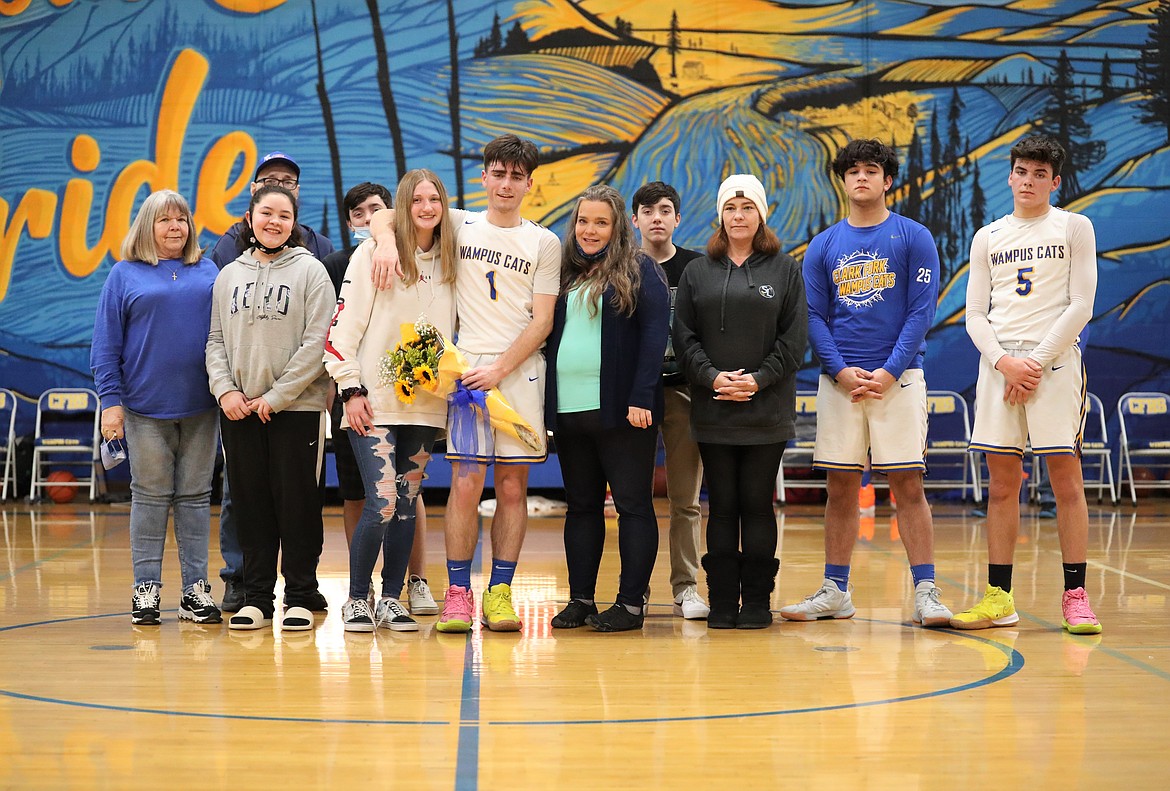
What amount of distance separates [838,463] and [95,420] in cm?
753

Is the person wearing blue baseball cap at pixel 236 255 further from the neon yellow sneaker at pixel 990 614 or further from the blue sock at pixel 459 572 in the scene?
the neon yellow sneaker at pixel 990 614

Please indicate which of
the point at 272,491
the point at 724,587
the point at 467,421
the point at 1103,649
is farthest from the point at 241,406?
the point at 1103,649

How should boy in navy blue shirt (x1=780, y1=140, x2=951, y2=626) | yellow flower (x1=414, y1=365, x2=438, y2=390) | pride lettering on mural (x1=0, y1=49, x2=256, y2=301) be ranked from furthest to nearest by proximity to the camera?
pride lettering on mural (x1=0, y1=49, x2=256, y2=301)
boy in navy blue shirt (x1=780, y1=140, x2=951, y2=626)
yellow flower (x1=414, y1=365, x2=438, y2=390)

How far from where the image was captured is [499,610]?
13.5 ft

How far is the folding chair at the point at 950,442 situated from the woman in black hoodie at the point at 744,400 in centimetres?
611

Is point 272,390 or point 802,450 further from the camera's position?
point 802,450

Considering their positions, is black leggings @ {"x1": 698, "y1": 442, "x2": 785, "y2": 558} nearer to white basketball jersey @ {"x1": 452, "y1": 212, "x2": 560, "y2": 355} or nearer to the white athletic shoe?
the white athletic shoe

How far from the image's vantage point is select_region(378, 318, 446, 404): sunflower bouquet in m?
3.96

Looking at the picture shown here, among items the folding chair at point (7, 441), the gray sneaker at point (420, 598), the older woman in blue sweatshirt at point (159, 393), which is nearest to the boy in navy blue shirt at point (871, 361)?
the gray sneaker at point (420, 598)

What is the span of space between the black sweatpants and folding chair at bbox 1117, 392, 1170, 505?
798 centimetres

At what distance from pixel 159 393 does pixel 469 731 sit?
6.79 feet

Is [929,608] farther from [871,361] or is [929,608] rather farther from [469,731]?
[469,731]

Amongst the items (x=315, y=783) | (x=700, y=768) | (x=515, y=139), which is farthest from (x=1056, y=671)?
(x=515, y=139)

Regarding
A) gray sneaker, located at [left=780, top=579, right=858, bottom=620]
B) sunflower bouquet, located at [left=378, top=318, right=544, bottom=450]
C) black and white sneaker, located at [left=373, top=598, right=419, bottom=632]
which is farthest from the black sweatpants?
gray sneaker, located at [left=780, top=579, right=858, bottom=620]
